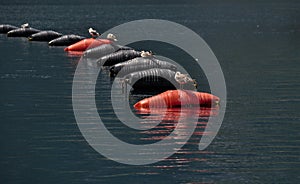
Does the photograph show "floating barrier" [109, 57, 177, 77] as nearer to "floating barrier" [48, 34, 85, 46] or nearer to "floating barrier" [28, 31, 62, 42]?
"floating barrier" [48, 34, 85, 46]

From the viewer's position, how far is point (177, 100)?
1961 inches

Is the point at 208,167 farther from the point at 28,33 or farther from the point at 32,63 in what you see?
the point at 28,33

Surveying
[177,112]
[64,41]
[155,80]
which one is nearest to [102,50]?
[64,41]

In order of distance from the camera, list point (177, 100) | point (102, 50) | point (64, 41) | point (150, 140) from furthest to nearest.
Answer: point (64, 41) → point (102, 50) → point (177, 100) → point (150, 140)

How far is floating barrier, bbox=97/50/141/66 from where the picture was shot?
71375 mm

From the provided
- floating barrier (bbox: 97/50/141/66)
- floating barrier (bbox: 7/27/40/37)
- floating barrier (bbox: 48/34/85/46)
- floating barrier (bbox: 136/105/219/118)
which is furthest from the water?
floating barrier (bbox: 7/27/40/37)

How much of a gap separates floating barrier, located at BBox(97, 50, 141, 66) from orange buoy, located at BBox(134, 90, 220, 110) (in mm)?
20835

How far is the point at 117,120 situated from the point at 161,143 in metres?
6.78

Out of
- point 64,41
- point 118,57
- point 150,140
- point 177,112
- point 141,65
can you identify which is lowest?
point 150,140

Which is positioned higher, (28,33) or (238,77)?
(28,33)

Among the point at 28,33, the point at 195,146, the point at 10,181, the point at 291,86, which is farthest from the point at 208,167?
the point at 28,33

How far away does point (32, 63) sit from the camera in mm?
78125

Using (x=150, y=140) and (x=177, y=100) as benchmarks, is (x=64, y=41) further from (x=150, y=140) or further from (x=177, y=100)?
(x=150, y=140)

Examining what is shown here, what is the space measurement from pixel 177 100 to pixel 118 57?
2337cm
